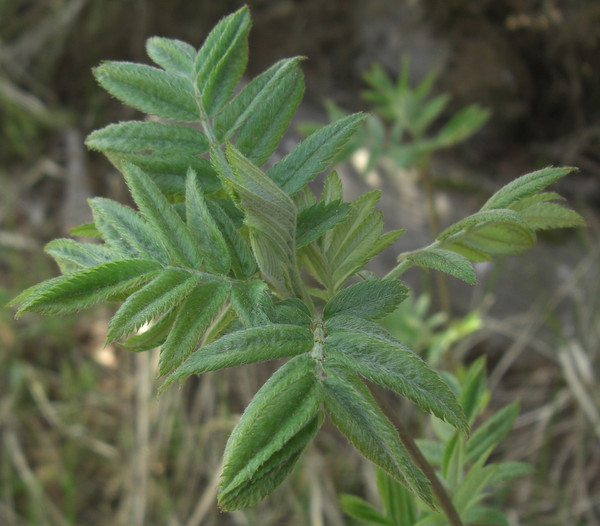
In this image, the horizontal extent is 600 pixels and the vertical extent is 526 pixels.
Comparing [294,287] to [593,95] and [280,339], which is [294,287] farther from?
[593,95]

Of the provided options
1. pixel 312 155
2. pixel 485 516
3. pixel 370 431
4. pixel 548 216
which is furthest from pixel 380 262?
pixel 370 431

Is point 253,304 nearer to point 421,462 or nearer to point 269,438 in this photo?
point 269,438

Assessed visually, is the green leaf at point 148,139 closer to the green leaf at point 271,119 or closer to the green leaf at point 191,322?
the green leaf at point 271,119

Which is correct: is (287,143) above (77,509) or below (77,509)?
above

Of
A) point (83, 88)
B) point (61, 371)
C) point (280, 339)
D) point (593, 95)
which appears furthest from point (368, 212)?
point (83, 88)

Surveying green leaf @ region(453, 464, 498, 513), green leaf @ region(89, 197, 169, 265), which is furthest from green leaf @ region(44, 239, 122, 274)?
green leaf @ region(453, 464, 498, 513)
